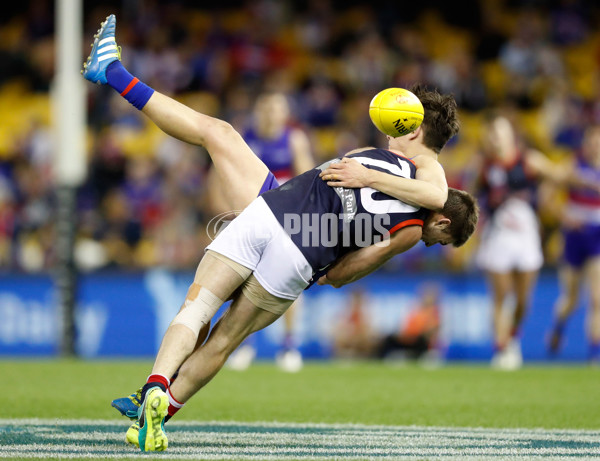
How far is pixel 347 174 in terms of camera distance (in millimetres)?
5312

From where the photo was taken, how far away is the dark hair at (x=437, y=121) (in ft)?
19.4

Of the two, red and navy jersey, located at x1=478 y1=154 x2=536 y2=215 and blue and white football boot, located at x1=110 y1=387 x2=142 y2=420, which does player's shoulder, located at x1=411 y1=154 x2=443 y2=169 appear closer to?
blue and white football boot, located at x1=110 y1=387 x2=142 y2=420

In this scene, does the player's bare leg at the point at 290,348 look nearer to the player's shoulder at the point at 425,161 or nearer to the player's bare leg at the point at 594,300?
the player's bare leg at the point at 594,300

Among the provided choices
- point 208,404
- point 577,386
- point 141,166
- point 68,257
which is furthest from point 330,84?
point 208,404

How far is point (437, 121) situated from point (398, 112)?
317 millimetres

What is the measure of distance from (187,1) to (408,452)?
1725cm

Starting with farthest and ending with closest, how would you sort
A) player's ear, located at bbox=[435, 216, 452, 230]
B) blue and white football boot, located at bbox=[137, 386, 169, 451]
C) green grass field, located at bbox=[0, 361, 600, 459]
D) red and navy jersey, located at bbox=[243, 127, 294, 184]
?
1. red and navy jersey, located at bbox=[243, 127, 294, 184]
2. player's ear, located at bbox=[435, 216, 452, 230]
3. green grass field, located at bbox=[0, 361, 600, 459]
4. blue and white football boot, located at bbox=[137, 386, 169, 451]

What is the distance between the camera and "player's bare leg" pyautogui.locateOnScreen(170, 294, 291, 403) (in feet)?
17.8

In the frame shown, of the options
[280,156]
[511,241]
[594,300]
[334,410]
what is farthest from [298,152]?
[334,410]

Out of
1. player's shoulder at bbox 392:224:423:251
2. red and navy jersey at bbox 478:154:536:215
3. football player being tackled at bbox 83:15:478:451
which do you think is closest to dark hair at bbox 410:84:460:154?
football player being tackled at bbox 83:15:478:451

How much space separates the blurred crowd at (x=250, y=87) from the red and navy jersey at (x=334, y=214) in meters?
8.40

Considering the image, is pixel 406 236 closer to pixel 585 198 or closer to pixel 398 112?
pixel 398 112

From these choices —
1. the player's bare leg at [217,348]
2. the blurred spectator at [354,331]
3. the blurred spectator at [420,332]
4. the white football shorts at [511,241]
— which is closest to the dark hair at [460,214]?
the player's bare leg at [217,348]

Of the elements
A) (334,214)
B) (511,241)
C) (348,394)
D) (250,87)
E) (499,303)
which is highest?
(250,87)
